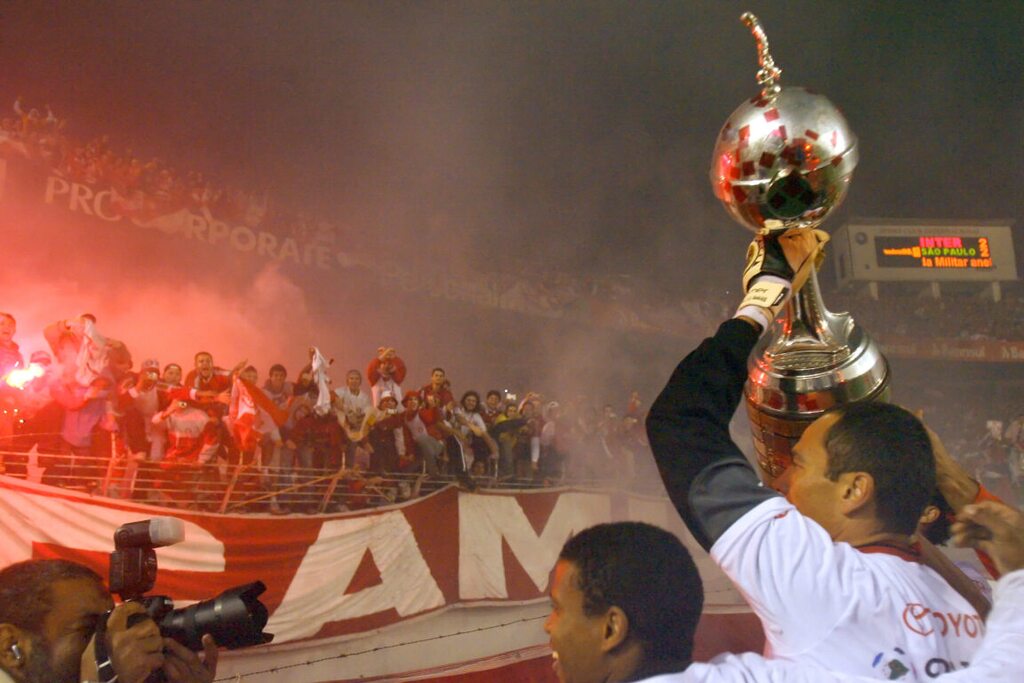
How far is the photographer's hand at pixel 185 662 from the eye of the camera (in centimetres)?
127

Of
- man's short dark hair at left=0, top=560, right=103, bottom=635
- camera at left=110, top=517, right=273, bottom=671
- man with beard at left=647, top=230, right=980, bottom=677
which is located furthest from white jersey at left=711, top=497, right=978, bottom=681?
man's short dark hair at left=0, top=560, right=103, bottom=635

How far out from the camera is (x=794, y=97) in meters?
1.28

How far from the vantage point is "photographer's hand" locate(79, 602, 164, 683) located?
118cm

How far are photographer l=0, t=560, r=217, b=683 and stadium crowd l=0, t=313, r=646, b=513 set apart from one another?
4051 millimetres

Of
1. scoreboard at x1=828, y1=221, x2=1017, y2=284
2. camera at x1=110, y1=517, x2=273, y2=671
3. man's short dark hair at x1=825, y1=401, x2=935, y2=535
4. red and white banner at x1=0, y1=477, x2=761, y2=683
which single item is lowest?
red and white banner at x1=0, y1=477, x2=761, y2=683

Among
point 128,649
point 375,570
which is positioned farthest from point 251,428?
point 128,649

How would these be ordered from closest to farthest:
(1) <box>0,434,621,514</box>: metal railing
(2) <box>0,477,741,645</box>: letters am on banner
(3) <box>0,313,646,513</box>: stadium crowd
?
(2) <box>0,477,741,645</box>: letters am on banner, (1) <box>0,434,621,514</box>: metal railing, (3) <box>0,313,646,513</box>: stadium crowd

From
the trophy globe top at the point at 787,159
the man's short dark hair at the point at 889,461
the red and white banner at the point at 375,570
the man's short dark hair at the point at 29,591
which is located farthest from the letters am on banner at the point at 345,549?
the man's short dark hair at the point at 889,461

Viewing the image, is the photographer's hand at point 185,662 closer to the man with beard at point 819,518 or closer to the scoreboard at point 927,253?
the man with beard at point 819,518

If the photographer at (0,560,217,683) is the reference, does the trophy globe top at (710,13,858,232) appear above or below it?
above

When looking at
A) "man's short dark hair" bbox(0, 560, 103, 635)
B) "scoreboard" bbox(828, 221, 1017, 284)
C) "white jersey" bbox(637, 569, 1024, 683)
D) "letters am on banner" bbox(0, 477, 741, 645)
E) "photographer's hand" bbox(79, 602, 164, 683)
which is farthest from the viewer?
"scoreboard" bbox(828, 221, 1017, 284)

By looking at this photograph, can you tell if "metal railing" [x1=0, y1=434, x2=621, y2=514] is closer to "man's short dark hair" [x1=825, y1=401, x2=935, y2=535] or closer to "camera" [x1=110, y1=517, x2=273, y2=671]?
"camera" [x1=110, y1=517, x2=273, y2=671]

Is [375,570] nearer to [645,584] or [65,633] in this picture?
[65,633]

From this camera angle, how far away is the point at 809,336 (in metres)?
1.39
